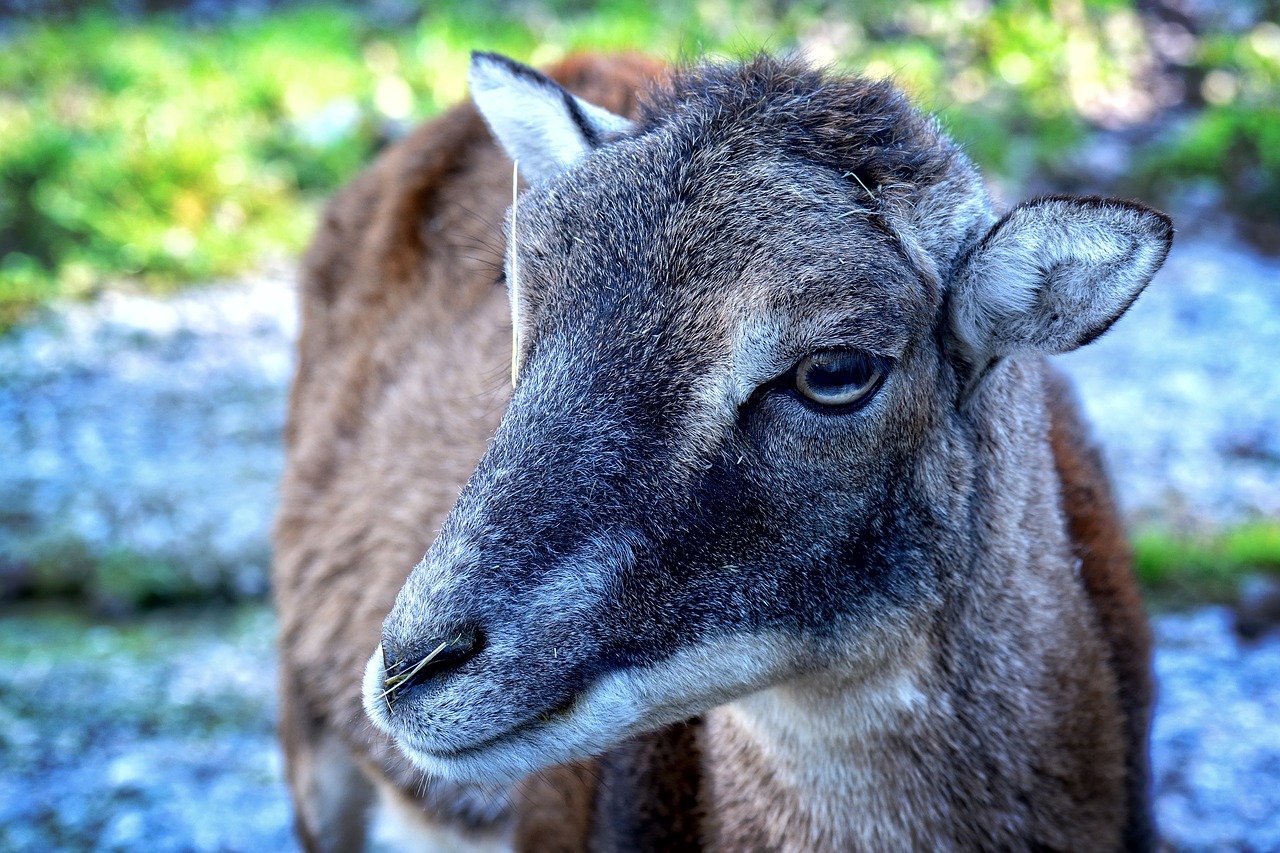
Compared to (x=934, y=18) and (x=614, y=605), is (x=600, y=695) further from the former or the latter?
(x=934, y=18)

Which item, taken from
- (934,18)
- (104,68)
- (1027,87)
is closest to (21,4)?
(104,68)

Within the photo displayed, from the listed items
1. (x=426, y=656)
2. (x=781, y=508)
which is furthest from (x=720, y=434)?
(x=426, y=656)

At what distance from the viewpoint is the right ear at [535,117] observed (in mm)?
3410

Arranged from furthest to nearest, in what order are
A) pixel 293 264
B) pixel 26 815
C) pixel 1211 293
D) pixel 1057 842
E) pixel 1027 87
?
pixel 1027 87, pixel 293 264, pixel 1211 293, pixel 26 815, pixel 1057 842

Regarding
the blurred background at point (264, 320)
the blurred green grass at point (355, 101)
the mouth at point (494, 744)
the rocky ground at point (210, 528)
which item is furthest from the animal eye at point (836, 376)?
the blurred green grass at point (355, 101)

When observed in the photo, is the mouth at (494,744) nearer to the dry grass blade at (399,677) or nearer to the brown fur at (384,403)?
the dry grass blade at (399,677)

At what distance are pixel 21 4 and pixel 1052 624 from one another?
1421 cm

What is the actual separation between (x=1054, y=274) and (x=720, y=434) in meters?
0.84

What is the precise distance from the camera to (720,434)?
276 centimetres

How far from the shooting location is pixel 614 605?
2.66 metres

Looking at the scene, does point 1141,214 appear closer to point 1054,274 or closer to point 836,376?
point 1054,274

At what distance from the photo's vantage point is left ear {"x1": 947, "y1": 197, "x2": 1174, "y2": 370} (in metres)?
2.67

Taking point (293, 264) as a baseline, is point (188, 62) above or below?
above

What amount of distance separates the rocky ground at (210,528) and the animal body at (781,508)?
6.09 feet
